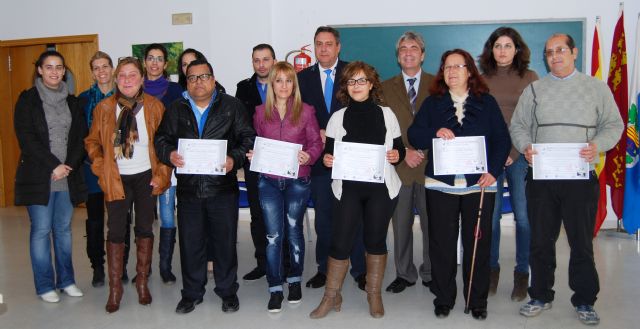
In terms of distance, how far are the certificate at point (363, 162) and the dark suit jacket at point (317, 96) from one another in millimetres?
659

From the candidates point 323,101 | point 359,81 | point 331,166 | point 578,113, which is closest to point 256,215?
point 323,101

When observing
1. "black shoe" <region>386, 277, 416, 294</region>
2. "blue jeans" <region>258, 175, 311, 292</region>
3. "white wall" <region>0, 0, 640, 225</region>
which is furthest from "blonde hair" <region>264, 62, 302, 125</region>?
"white wall" <region>0, 0, 640, 225</region>

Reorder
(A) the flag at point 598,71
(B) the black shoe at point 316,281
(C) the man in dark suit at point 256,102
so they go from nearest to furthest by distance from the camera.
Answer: (B) the black shoe at point 316,281 → (C) the man in dark suit at point 256,102 → (A) the flag at point 598,71

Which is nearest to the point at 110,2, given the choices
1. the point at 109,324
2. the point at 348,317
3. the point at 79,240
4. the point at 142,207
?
the point at 79,240

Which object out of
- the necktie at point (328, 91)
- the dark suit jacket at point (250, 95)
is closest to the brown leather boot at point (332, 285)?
the necktie at point (328, 91)

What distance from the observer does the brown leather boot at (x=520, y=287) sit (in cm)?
364

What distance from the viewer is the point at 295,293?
367cm

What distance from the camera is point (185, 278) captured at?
3525mm

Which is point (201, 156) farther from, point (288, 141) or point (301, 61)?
point (301, 61)

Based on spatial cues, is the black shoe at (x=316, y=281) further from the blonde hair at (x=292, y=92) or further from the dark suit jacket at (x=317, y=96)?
the blonde hair at (x=292, y=92)

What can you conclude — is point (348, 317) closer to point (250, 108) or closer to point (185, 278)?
point (185, 278)

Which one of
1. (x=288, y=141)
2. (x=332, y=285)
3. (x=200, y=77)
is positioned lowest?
(x=332, y=285)

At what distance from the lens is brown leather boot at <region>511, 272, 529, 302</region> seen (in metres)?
3.64

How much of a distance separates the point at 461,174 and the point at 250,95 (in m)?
1.77
